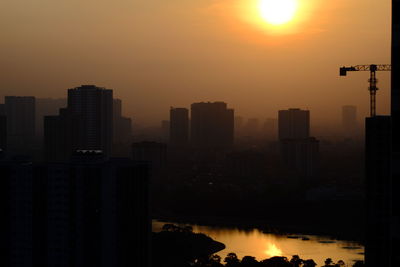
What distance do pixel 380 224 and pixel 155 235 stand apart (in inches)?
427

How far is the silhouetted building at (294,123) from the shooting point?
227ft

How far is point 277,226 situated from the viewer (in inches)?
1248

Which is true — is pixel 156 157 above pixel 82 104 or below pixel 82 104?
below

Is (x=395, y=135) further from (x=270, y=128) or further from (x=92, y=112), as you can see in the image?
(x=270, y=128)

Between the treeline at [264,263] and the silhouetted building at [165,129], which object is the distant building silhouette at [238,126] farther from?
the treeline at [264,263]

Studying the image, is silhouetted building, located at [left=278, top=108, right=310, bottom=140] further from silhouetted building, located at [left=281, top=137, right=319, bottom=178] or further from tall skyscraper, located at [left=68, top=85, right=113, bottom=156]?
tall skyscraper, located at [left=68, top=85, right=113, bottom=156]

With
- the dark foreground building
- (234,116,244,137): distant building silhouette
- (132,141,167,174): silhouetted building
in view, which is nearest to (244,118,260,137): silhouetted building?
(234,116,244,137): distant building silhouette

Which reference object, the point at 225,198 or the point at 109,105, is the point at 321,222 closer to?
the point at 225,198

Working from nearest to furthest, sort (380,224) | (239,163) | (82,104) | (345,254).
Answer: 1. (380,224)
2. (345,254)
3. (82,104)
4. (239,163)

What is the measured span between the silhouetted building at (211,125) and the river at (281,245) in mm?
38743

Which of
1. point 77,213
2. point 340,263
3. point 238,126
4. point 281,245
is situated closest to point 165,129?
point 238,126

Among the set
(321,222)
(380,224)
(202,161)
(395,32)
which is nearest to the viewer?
(395,32)

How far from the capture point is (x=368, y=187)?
17031 mm

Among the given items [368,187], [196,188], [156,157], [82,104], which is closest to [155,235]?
[368,187]
